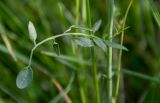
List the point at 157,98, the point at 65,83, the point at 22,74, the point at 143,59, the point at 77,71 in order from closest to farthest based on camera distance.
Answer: the point at 22,74
the point at 157,98
the point at 77,71
the point at 65,83
the point at 143,59

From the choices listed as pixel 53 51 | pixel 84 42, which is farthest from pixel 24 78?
pixel 53 51

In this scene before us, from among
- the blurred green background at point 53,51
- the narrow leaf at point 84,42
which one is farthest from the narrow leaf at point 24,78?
the blurred green background at point 53,51

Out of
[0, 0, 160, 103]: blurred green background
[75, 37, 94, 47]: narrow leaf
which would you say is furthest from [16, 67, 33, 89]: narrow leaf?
[0, 0, 160, 103]: blurred green background

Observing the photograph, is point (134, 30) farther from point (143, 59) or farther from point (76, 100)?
point (76, 100)

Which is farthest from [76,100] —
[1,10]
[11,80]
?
[1,10]

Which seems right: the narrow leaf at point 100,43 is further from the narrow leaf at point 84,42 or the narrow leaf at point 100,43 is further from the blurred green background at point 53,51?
the blurred green background at point 53,51

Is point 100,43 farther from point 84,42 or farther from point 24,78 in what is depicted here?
point 24,78
